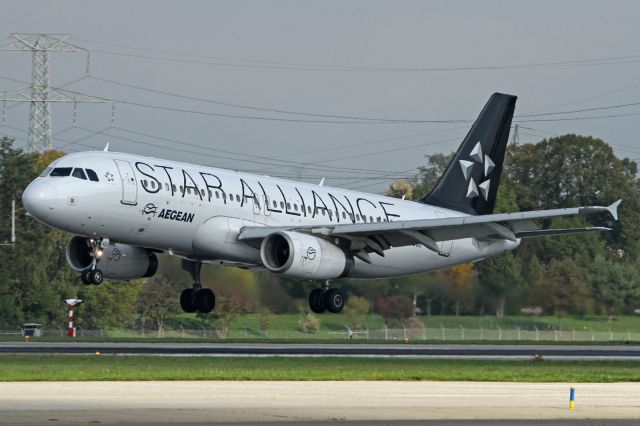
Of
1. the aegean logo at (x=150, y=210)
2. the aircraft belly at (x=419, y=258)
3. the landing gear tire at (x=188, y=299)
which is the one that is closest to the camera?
the aegean logo at (x=150, y=210)

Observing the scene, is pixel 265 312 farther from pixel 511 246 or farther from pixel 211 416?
pixel 211 416

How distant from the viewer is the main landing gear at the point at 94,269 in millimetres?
46312

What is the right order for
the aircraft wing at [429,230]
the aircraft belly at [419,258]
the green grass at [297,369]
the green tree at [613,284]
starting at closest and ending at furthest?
the green grass at [297,369], the aircraft wing at [429,230], the aircraft belly at [419,258], the green tree at [613,284]

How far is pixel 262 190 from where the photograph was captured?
165ft

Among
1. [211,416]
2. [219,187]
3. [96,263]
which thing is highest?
[219,187]

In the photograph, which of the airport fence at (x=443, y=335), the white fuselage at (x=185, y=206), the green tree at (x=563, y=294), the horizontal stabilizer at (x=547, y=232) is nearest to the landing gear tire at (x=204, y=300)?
the white fuselage at (x=185, y=206)

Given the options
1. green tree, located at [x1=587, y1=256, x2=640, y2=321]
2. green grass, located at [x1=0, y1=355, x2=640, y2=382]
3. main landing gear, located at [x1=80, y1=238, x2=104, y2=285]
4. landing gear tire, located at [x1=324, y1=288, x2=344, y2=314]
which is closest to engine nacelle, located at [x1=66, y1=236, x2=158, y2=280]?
main landing gear, located at [x1=80, y1=238, x2=104, y2=285]

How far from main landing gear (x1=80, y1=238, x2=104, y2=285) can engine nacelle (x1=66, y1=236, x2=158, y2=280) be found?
8.72ft

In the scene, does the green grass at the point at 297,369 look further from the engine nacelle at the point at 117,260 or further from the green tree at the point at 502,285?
the green tree at the point at 502,285

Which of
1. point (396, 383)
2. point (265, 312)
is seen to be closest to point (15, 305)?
point (265, 312)

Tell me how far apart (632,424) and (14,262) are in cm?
6237

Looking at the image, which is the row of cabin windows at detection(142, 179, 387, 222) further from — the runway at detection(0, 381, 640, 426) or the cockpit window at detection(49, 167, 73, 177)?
the runway at detection(0, 381, 640, 426)

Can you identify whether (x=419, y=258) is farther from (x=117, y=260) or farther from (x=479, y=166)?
(x=117, y=260)

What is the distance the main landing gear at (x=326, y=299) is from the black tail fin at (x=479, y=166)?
31.8 ft
